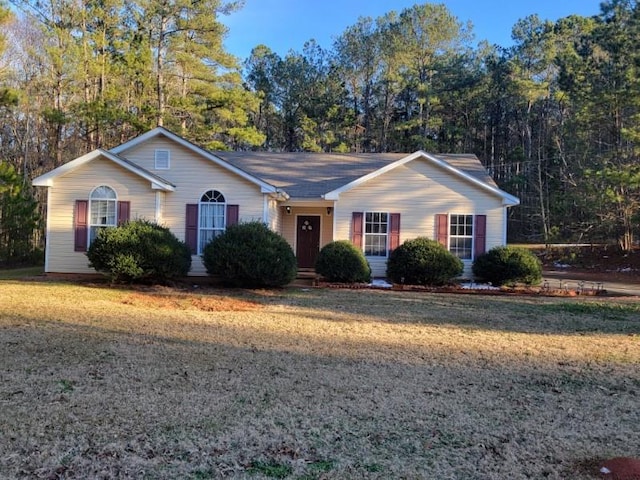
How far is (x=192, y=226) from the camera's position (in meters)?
15.6

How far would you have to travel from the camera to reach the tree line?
2397 centimetres

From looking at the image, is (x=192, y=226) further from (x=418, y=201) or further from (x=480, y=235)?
(x=480, y=235)

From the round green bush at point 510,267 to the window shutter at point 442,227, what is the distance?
1.48 m

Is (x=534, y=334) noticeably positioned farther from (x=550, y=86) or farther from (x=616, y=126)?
(x=550, y=86)

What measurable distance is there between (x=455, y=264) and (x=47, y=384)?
11620mm

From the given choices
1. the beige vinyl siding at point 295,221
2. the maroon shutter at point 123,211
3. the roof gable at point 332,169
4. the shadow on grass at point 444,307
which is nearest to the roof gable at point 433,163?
the roof gable at point 332,169

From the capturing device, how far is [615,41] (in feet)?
78.1

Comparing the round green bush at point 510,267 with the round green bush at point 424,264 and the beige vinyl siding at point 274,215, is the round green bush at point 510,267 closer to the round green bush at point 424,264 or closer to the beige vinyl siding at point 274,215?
the round green bush at point 424,264

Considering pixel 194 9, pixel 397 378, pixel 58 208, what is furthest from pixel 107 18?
pixel 397 378

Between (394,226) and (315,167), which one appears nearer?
(394,226)

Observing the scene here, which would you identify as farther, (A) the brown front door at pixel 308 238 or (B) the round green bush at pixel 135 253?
(A) the brown front door at pixel 308 238

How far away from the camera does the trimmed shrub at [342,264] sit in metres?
14.7

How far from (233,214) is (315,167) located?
5.69 metres

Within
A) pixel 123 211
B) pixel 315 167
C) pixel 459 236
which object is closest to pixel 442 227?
pixel 459 236
